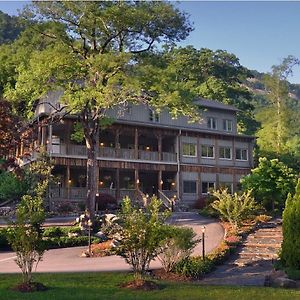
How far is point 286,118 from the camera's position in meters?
57.8

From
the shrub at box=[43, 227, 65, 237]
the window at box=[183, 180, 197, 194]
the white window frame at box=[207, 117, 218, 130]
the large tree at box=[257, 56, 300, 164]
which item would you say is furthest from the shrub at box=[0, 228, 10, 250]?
the large tree at box=[257, 56, 300, 164]

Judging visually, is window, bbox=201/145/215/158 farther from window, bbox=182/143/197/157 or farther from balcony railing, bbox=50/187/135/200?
balcony railing, bbox=50/187/135/200

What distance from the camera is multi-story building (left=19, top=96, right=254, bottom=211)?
37438 millimetres

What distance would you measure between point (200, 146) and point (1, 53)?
22072mm

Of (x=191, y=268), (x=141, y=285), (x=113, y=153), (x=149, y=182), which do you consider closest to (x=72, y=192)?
(x=113, y=153)

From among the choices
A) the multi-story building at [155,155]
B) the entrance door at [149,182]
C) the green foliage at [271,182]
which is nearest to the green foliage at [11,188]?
the multi-story building at [155,155]

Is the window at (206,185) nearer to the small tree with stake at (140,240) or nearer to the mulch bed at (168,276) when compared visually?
the mulch bed at (168,276)

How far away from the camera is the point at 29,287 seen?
11547 millimetres

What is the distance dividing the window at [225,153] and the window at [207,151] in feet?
3.14

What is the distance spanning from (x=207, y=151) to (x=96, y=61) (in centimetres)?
2271

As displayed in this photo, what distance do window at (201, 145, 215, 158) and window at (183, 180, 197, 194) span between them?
9.91ft

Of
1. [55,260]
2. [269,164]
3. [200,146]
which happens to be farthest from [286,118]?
[55,260]

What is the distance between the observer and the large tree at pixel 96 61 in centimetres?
2503

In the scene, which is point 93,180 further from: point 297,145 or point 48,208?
point 297,145
